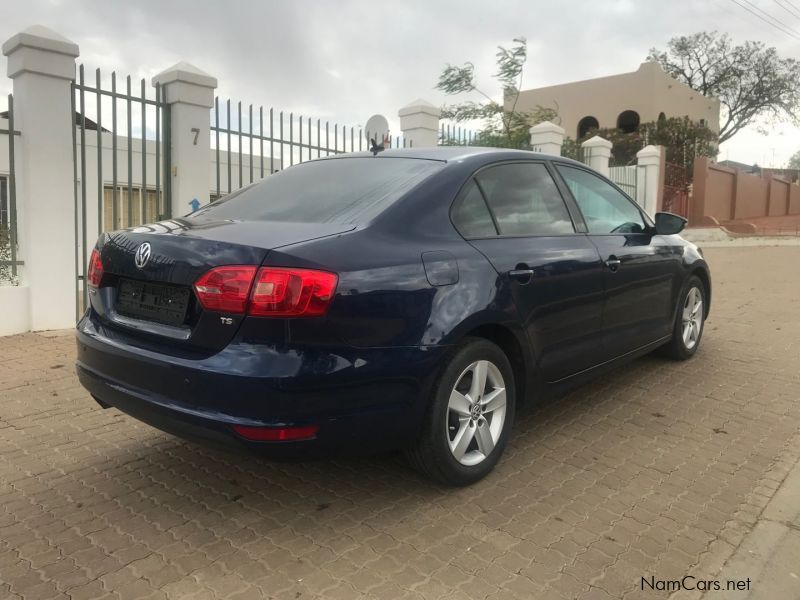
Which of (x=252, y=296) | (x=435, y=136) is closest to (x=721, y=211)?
(x=435, y=136)

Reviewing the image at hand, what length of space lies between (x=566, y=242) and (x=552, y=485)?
4.51 feet

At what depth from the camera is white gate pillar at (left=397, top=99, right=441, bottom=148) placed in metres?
10.3

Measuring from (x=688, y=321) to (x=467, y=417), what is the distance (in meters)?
3.24

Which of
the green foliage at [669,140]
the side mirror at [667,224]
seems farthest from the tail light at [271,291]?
the green foliage at [669,140]

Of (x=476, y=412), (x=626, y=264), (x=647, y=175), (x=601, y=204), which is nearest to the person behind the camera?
(x=476, y=412)

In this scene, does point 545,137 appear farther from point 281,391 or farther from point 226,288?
point 281,391

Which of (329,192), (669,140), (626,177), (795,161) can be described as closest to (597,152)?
(626,177)

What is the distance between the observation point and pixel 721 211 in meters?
30.5

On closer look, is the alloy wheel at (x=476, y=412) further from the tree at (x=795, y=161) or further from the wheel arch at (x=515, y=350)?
the tree at (x=795, y=161)

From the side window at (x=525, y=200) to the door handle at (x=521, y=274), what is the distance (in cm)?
23

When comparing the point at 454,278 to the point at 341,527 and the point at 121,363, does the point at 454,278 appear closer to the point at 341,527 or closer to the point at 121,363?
the point at 341,527

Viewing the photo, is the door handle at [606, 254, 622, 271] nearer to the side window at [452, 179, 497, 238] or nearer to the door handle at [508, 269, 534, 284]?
the door handle at [508, 269, 534, 284]

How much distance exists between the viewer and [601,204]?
4.62 metres

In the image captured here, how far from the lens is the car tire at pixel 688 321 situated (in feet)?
17.9
